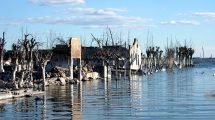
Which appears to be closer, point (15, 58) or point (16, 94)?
point (16, 94)

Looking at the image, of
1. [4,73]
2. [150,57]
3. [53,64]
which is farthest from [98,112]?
[150,57]

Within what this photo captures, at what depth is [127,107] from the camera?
45.1 m

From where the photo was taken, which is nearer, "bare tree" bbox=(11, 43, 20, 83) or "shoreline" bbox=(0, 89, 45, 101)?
"shoreline" bbox=(0, 89, 45, 101)

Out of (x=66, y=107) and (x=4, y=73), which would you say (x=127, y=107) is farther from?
(x=4, y=73)

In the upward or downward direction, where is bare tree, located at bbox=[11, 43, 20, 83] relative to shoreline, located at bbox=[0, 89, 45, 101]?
upward

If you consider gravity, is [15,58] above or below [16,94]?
above

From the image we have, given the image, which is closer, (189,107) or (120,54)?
(189,107)

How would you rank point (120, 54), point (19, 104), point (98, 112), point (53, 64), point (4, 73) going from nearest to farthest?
point (98, 112), point (19, 104), point (4, 73), point (53, 64), point (120, 54)

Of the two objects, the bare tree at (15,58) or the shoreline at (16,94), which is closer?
the shoreline at (16,94)

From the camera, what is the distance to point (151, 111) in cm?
4128

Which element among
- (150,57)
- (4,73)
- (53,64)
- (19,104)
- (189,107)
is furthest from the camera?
(150,57)

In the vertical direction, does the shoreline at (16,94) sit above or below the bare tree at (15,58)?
below

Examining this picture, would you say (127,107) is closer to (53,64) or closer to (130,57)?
(53,64)

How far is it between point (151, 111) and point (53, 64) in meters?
72.5
